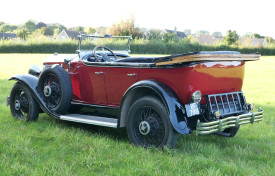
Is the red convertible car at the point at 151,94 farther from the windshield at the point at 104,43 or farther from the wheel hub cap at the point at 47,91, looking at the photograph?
the windshield at the point at 104,43

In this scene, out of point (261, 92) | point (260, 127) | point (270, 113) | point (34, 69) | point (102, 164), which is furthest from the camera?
point (261, 92)

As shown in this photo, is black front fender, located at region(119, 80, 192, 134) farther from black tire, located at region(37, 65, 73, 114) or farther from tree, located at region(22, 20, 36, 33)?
tree, located at region(22, 20, 36, 33)

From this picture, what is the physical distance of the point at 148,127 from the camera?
3.83 m

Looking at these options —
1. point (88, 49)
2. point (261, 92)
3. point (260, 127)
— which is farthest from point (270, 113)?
point (88, 49)

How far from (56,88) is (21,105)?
891 mm

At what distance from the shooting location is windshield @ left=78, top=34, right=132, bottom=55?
534cm

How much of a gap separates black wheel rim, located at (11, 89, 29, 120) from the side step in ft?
3.33

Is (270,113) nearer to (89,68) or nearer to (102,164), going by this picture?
(89,68)

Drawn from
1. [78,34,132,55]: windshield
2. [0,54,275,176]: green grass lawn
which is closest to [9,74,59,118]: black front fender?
[0,54,275,176]: green grass lawn

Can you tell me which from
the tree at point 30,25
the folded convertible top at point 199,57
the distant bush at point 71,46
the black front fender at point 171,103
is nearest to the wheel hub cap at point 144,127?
the black front fender at point 171,103

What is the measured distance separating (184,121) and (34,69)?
12.0 feet

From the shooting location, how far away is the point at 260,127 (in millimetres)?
5320

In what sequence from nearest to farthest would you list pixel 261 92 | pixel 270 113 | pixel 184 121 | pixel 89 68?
pixel 184 121 < pixel 89 68 < pixel 270 113 < pixel 261 92

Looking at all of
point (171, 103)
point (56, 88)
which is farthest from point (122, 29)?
point (171, 103)
